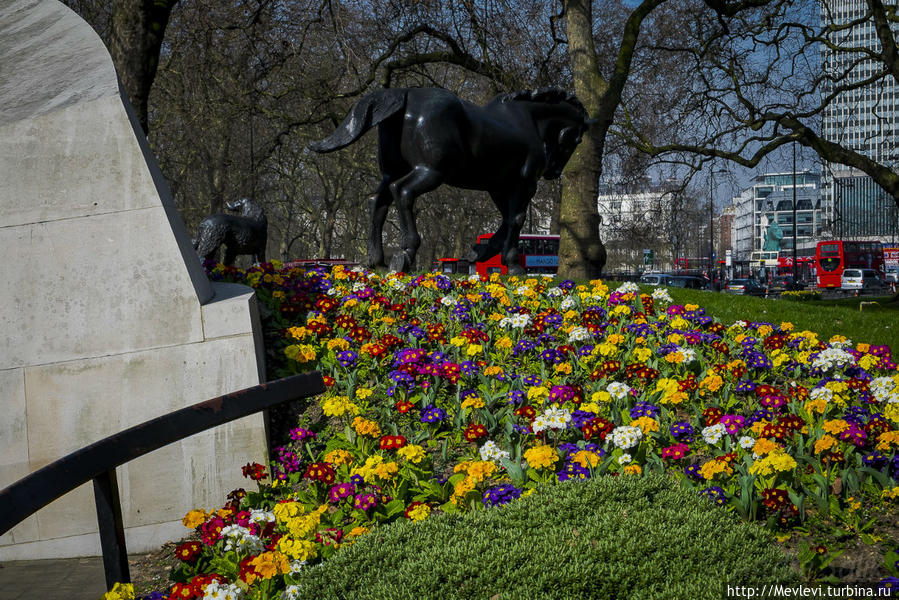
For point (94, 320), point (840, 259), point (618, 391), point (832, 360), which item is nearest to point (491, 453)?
point (618, 391)

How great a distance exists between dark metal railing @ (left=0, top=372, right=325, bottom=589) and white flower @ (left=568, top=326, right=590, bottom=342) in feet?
11.7

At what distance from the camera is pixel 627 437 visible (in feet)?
12.8

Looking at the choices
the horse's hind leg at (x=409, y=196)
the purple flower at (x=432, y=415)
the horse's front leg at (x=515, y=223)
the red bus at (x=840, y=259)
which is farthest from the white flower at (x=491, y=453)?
the red bus at (x=840, y=259)

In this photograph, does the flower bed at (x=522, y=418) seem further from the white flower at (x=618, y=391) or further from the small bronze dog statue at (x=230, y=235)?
the small bronze dog statue at (x=230, y=235)

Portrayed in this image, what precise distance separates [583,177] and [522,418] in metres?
9.57

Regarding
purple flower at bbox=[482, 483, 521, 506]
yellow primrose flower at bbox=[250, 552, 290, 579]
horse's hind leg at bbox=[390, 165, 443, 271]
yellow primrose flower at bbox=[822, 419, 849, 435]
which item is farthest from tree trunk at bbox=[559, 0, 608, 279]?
yellow primrose flower at bbox=[250, 552, 290, 579]

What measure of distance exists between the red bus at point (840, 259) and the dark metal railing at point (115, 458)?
52.2m

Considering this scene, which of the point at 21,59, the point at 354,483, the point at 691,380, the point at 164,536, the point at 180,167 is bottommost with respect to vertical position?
the point at 164,536

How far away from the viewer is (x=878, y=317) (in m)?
10.2

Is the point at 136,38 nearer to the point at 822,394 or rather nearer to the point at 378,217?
the point at 378,217

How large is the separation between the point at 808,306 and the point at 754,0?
846 cm

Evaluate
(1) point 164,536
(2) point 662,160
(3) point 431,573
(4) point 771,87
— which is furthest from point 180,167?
(3) point 431,573

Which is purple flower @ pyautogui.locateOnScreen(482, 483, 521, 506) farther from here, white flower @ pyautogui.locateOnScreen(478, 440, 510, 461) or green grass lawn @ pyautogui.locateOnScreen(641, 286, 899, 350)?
green grass lawn @ pyautogui.locateOnScreen(641, 286, 899, 350)

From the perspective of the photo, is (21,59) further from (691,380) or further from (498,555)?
(691,380)
